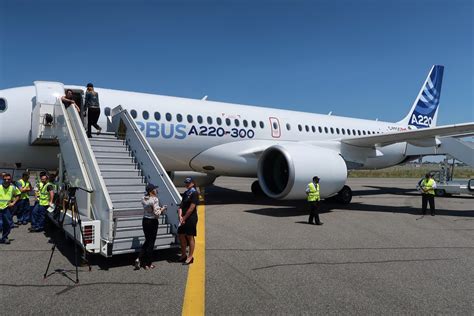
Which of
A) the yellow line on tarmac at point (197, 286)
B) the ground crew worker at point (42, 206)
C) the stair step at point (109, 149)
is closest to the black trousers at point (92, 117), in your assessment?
the stair step at point (109, 149)

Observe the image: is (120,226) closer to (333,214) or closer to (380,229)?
(380,229)

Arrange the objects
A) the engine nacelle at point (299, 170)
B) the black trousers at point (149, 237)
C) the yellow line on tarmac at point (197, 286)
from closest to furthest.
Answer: the yellow line on tarmac at point (197, 286), the black trousers at point (149, 237), the engine nacelle at point (299, 170)

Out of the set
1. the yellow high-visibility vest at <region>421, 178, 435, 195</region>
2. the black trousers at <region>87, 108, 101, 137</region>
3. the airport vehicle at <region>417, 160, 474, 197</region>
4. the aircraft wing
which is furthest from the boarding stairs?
the airport vehicle at <region>417, 160, 474, 197</region>

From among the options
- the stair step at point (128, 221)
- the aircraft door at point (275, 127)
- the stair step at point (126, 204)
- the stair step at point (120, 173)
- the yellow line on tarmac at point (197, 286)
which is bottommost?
the yellow line on tarmac at point (197, 286)

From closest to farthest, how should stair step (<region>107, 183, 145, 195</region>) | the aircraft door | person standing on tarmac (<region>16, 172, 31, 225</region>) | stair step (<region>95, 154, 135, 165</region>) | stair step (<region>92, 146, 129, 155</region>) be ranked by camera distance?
stair step (<region>107, 183, 145, 195</region>) → stair step (<region>95, 154, 135, 165</region>) → stair step (<region>92, 146, 129, 155</region>) → person standing on tarmac (<region>16, 172, 31, 225</region>) → the aircraft door

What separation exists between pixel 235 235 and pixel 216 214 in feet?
10.0

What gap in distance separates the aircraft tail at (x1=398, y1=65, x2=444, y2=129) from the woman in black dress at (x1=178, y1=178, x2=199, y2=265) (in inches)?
706

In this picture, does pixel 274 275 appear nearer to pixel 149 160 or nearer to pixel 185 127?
pixel 149 160

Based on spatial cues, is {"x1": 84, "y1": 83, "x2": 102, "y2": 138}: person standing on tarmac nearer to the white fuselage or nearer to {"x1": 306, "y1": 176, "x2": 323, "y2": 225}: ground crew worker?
the white fuselage

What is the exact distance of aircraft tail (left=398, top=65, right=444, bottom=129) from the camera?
21.6 metres

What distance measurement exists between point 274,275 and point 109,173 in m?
4.55

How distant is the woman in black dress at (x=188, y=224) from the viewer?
639 cm

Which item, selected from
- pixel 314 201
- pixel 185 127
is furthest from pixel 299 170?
pixel 185 127

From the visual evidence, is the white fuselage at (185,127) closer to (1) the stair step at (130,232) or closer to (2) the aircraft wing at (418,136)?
(2) the aircraft wing at (418,136)
